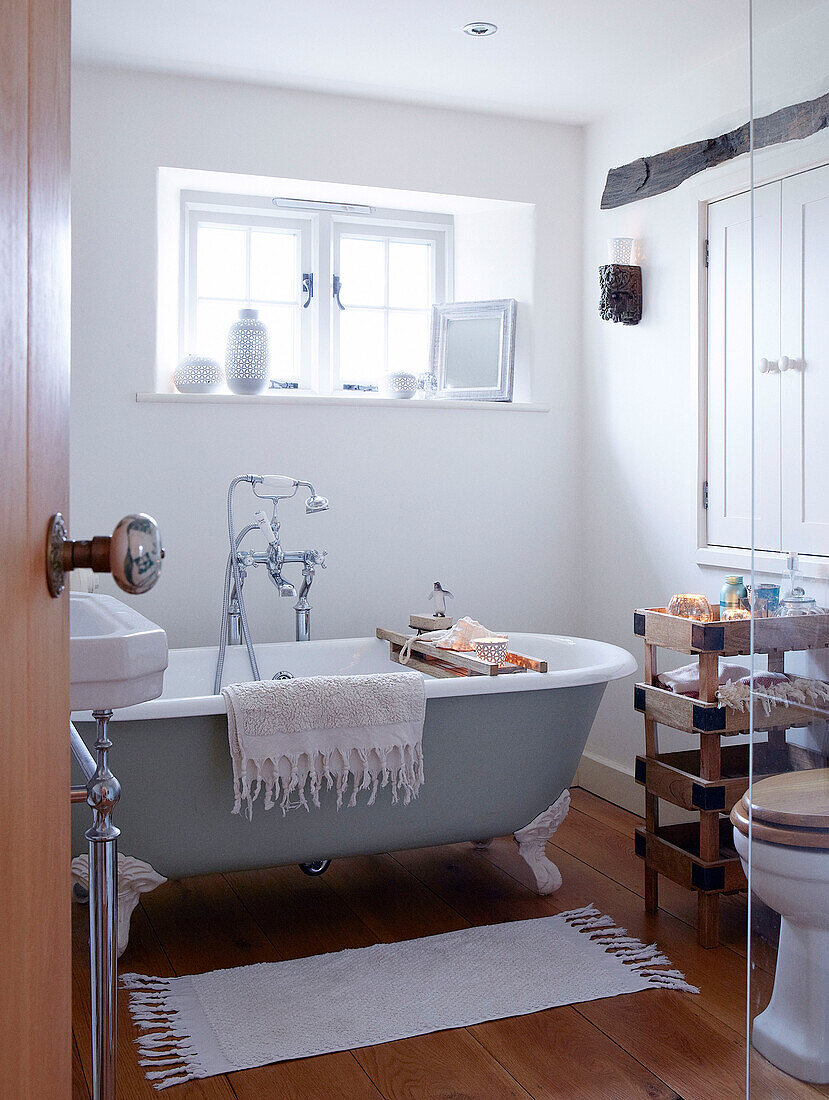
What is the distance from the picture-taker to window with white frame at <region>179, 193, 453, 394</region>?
3.81 metres

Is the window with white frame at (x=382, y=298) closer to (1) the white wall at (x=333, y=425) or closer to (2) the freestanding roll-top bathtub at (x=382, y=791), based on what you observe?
(1) the white wall at (x=333, y=425)

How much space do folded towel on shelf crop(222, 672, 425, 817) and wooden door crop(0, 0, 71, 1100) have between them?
1645 mm

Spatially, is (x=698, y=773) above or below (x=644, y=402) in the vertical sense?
below

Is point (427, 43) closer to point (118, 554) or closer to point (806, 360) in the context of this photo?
point (806, 360)

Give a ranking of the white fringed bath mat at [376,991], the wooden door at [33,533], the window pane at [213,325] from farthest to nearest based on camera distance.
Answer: the window pane at [213,325] → the white fringed bath mat at [376,991] → the wooden door at [33,533]

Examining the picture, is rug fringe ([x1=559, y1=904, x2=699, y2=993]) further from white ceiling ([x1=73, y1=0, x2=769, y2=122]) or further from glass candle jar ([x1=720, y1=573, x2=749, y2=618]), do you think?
white ceiling ([x1=73, y1=0, x2=769, y2=122])

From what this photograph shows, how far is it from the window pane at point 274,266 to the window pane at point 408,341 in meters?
0.41

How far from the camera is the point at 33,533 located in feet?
2.07

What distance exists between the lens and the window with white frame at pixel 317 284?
3812 mm

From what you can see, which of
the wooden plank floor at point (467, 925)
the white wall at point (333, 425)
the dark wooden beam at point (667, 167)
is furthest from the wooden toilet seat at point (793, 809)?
the white wall at point (333, 425)

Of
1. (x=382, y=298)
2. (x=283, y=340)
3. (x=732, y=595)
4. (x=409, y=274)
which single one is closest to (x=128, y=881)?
(x=732, y=595)

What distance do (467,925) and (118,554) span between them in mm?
2301

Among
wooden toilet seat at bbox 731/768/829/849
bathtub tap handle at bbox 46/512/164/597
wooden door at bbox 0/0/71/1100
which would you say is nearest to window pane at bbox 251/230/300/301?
wooden toilet seat at bbox 731/768/829/849

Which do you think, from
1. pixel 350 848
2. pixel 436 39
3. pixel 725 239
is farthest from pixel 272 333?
pixel 350 848
